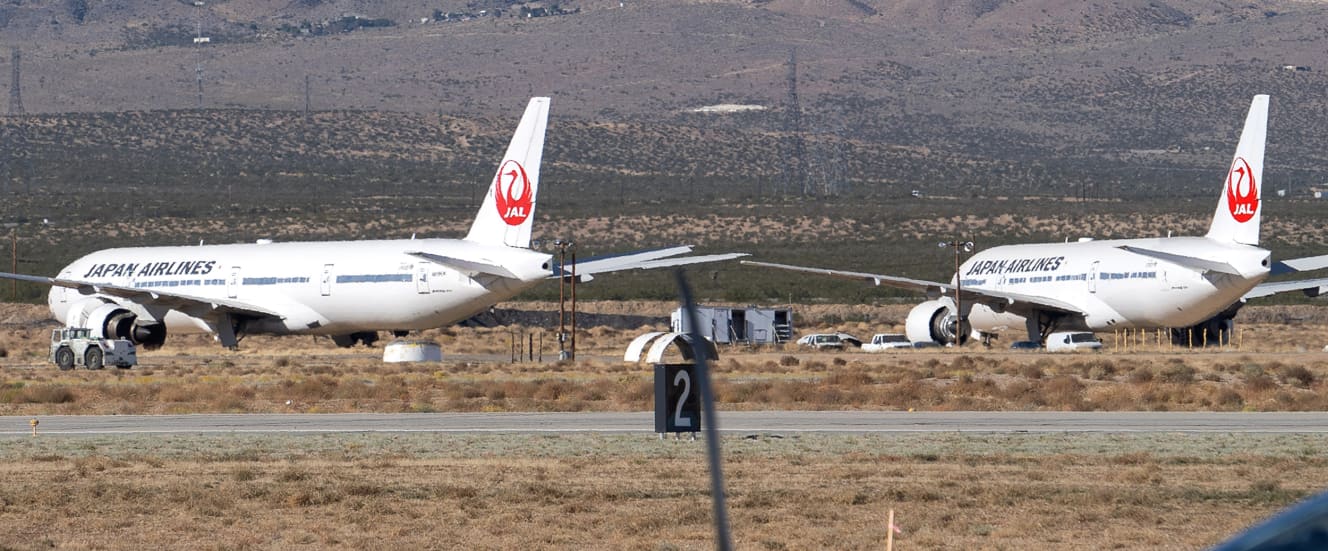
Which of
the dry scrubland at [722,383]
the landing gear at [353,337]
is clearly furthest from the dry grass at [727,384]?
the landing gear at [353,337]

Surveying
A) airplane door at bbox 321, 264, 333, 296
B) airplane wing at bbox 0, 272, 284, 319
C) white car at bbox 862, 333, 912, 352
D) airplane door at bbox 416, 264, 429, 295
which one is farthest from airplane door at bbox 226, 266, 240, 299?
white car at bbox 862, 333, 912, 352

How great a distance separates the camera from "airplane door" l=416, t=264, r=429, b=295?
5403 cm

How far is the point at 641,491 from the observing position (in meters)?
21.9

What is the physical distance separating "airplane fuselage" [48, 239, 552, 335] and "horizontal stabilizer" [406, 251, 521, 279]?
0.54ft

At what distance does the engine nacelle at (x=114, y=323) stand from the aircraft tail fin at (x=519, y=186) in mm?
12407

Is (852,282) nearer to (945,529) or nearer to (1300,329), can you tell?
(1300,329)

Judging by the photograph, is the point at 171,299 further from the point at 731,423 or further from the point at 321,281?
the point at 731,423

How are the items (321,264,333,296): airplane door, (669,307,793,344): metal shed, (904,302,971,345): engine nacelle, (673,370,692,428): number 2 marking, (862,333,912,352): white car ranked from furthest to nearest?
(669,307,793,344): metal shed < (862,333,912,352): white car < (904,302,971,345): engine nacelle < (321,264,333,296): airplane door < (673,370,692,428): number 2 marking

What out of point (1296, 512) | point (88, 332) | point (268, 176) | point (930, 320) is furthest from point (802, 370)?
point (268, 176)

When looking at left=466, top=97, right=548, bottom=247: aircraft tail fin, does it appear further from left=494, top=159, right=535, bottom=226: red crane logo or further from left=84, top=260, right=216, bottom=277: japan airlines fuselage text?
left=84, top=260, right=216, bottom=277: japan airlines fuselage text

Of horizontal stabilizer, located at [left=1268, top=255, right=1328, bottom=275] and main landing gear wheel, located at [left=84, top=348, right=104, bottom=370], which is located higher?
horizontal stabilizer, located at [left=1268, top=255, right=1328, bottom=275]

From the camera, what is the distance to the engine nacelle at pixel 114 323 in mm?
57750

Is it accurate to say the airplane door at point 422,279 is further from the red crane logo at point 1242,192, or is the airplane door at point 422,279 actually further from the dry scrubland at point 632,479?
the red crane logo at point 1242,192

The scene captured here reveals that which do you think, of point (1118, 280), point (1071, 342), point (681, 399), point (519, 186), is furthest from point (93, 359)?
point (1071, 342)
